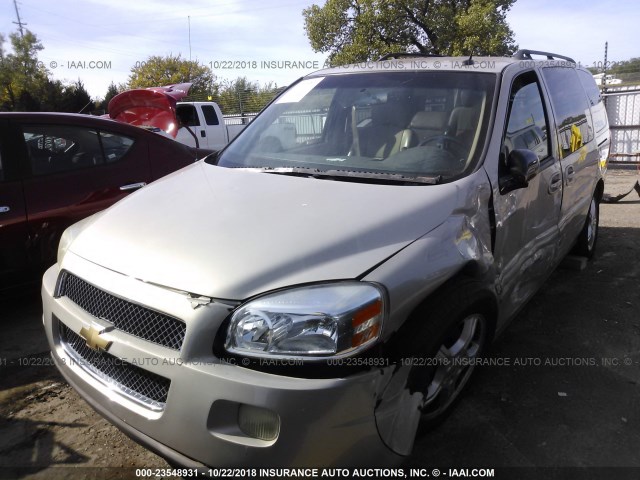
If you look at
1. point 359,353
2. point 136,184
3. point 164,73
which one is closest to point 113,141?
point 136,184

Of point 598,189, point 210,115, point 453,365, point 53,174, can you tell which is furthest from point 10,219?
point 210,115

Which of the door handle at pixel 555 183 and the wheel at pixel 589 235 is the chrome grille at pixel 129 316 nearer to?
the door handle at pixel 555 183

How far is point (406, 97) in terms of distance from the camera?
301cm

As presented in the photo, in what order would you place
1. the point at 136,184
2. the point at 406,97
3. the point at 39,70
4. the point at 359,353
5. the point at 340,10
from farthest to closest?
the point at 39,70 → the point at 340,10 → the point at 136,184 → the point at 406,97 → the point at 359,353

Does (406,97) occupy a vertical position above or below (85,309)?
above

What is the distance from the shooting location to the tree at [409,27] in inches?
853

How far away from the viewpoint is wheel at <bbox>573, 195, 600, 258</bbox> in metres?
4.71

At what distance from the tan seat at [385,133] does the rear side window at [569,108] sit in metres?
1.30

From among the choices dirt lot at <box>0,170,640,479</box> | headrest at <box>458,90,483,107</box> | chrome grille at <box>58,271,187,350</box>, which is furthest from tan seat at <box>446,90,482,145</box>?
chrome grille at <box>58,271,187,350</box>

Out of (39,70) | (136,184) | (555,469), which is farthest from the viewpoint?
(39,70)

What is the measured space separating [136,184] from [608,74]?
16.4m

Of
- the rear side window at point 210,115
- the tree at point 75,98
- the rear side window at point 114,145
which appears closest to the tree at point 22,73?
the tree at point 75,98

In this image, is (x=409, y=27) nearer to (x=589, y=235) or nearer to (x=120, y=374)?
(x=589, y=235)

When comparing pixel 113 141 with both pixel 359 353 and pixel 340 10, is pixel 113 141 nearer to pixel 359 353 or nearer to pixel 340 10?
pixel 359 353
